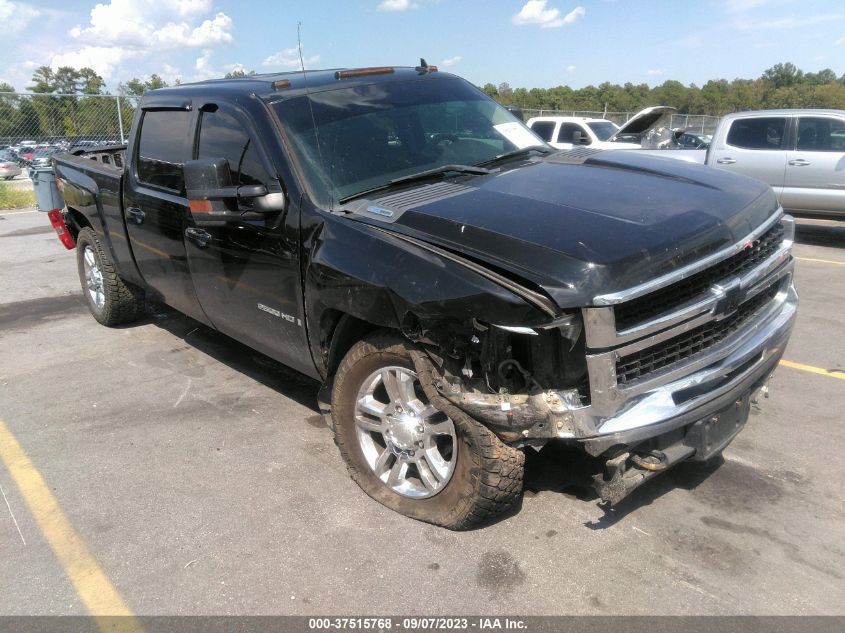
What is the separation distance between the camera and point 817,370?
15.9 feet

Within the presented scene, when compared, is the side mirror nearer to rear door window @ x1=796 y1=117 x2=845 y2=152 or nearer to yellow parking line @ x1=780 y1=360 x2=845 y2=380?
yellow parking line @ x1=780 y1=360 x2=845 y2=380

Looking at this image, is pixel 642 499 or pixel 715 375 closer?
pixel 715 375

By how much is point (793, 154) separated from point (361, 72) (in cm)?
829

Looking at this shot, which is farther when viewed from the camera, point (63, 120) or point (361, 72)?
point (63, 120)

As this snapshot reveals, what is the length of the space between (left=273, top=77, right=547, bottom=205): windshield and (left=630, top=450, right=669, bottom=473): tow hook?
6.15ft

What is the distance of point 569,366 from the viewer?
2607 millimetres

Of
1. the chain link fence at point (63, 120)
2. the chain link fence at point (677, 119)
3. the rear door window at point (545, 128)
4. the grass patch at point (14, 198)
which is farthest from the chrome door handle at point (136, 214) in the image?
the chain link fence at point (677, 119)

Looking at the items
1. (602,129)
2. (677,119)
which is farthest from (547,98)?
(602,129)

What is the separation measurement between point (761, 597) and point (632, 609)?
519mm

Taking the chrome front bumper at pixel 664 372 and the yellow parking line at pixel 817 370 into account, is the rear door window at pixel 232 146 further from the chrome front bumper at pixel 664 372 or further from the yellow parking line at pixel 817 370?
the yellow parking line at pixel 817 370

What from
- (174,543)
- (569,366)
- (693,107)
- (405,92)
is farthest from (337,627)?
(693,107)

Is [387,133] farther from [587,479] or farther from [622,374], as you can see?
[587,479]

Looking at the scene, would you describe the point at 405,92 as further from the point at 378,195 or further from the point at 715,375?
the point at 715,375

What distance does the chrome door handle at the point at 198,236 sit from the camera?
13.5ft
